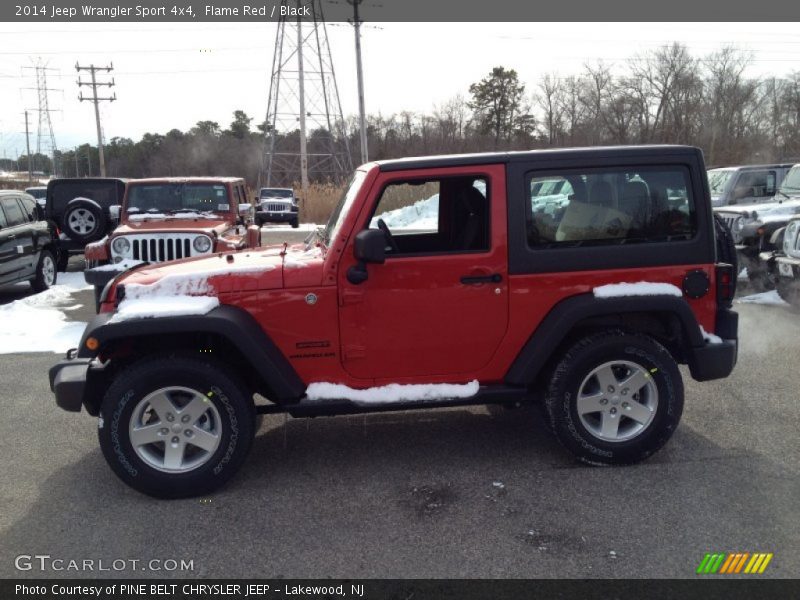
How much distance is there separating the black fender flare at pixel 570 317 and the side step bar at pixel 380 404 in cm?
10

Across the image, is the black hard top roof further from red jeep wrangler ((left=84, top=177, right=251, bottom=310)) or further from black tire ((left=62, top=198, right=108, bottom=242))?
black tire ((left=62, top=198, right=108, bottom=242))

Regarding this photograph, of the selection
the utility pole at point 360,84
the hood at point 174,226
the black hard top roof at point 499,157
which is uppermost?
the utility pole at point 360,84

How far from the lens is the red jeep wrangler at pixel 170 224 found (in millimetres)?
8891

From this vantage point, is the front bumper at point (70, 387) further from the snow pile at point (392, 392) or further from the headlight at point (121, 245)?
the headlight at point (121, 245)

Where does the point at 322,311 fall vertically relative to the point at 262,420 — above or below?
above

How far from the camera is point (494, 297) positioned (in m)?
4.27

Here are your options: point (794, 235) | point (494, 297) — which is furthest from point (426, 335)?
point (794, 235)

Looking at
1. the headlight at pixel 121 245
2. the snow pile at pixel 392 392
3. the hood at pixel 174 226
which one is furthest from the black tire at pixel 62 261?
the snow pile at pixel 392 392

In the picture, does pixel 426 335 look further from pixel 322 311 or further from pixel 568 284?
pixel 568 284

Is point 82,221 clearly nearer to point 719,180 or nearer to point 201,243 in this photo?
point 201,243

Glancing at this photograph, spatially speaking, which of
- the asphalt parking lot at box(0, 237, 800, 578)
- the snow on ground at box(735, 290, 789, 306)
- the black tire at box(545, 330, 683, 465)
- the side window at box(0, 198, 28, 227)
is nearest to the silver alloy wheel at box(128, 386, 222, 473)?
the asphalt parking lot at box(0, 237, 800, 578)

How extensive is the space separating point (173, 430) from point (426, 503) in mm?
1555

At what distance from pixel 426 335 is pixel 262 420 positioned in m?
1.86
